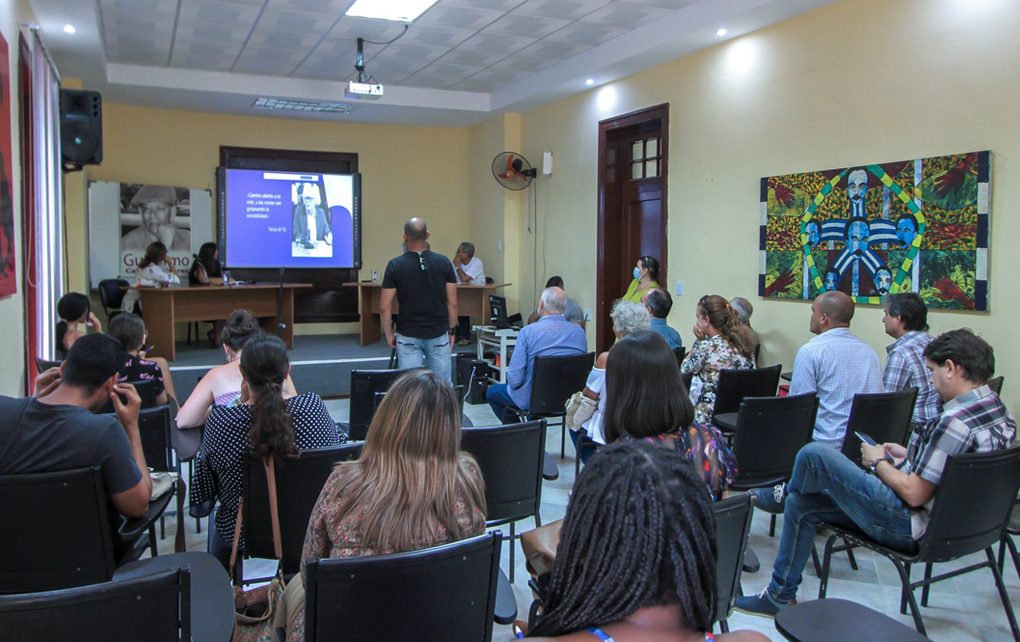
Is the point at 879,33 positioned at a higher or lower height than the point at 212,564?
higher

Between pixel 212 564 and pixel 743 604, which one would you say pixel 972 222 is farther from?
pixel 212 564

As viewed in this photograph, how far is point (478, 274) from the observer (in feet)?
31.5

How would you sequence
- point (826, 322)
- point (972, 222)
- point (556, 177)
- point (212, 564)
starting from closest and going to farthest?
point (212, 564)
point (826, 322)
point (972, 222)
point (556, 177)

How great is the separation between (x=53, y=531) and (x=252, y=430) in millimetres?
579

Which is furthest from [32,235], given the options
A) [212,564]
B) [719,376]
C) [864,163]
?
[864,163]

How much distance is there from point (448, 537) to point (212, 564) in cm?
66

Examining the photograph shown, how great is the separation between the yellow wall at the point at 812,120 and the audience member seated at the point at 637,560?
13.7 ft

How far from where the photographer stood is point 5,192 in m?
3.99

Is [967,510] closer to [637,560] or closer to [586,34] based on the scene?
[637,560]

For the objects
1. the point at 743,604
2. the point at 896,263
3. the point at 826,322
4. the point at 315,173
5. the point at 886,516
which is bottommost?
the point at 743,604

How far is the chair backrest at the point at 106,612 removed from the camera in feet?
4.18

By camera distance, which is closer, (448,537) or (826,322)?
(448,537)

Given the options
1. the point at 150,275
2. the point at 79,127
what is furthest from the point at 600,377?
the point at 150,275

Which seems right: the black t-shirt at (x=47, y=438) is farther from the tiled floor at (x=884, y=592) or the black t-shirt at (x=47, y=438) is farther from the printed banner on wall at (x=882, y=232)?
the printed banner on wall at (x=882, y=232)
